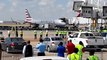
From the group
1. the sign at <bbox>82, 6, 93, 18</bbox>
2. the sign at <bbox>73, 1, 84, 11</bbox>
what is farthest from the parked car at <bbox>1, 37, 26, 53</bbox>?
the sign at <bbox>73, 1, 84, 11</bbox>

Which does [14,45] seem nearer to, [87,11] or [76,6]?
[87,11]

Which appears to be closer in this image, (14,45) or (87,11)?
(14,45)

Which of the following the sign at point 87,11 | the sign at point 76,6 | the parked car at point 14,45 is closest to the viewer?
the parked car at point 14,45

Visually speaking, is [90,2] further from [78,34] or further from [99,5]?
[78,34]

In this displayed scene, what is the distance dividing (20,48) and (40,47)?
31.2 ft

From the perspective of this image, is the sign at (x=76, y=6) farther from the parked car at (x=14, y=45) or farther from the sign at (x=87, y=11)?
the parked car at (x=14, y=45)

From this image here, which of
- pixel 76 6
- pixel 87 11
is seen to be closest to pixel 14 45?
pixel 87 11

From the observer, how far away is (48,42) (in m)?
30.3

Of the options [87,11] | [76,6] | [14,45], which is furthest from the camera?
[76,6]

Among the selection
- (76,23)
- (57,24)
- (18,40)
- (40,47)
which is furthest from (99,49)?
(76,23)

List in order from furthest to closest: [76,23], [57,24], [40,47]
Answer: [76,23]
[57,24]
[40,47]

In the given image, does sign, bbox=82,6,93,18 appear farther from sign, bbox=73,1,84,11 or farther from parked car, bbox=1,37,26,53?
parked car, bbox=1,37,26,53

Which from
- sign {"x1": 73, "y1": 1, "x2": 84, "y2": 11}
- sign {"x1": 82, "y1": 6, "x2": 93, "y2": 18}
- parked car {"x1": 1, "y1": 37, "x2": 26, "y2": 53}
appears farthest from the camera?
sign {"x1": 73, "y1": 1, "x2": 84, "y2": 11}

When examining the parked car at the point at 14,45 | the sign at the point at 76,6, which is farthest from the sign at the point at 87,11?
the parked car at the point at 14,45
